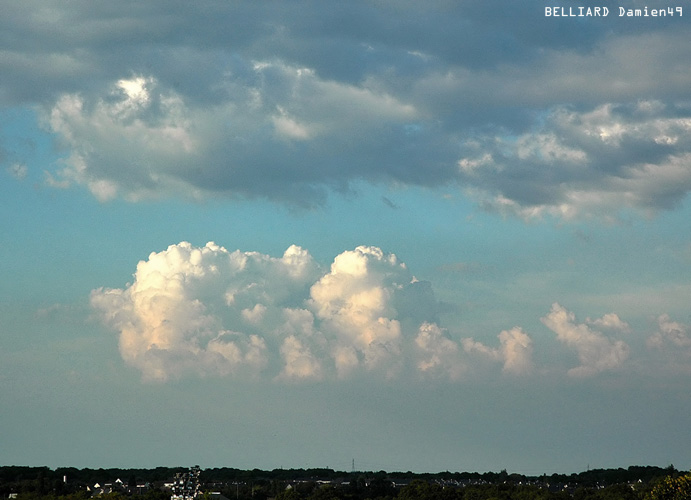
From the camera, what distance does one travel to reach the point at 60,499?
198 meters

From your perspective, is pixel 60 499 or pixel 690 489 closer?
pixel 690 489

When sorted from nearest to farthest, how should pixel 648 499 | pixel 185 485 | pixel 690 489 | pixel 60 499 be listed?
pixel 185 485 < pixel 690 489 < pixel 648 499 < pixel 60 499

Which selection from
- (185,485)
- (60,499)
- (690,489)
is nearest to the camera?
(185,485)

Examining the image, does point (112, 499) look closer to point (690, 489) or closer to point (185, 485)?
point (690, 489)

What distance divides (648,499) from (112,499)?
104m

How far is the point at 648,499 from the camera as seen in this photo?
16988 cm

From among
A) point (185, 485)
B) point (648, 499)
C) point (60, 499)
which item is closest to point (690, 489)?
point (648, 499)

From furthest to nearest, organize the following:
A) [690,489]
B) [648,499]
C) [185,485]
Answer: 1. [648,499]
2. [690,489]
3. [185,485]

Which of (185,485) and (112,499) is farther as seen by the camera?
(112,499)

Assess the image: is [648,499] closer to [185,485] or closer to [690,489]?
[690,489]

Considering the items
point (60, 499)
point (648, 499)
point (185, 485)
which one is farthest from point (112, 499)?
point (185, 485)

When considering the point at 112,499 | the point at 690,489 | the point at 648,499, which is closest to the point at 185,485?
the point at 690,489

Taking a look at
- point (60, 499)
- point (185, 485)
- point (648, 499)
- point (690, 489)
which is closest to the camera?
point (185, 485)

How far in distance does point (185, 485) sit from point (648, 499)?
11362 cm
